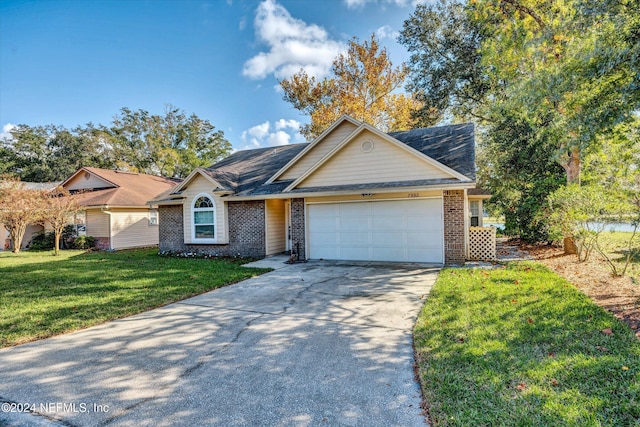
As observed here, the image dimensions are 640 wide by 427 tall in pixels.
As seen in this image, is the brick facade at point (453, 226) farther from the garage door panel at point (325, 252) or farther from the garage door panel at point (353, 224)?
the garage door panel at point (325, 252)

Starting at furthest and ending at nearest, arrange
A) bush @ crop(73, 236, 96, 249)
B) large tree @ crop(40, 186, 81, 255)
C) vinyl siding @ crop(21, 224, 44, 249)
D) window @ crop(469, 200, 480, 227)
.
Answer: vinyl siding @ crop(21, 224, 44, 249) < bush @ crop(73, 236, 96, 249) < window @ crop(469, 200, 480, 227) < large tree @ crop(40, 186, 81, 255)

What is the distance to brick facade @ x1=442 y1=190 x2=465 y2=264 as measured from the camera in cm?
1008

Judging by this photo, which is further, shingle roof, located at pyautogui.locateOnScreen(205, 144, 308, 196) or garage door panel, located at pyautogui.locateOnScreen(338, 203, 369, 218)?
shingle roof, located at pyautogui.locateOnScreen(205, 144, 308, 196)

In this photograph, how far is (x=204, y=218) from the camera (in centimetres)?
1419

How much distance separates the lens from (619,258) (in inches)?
385

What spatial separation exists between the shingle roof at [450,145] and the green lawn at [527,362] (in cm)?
536

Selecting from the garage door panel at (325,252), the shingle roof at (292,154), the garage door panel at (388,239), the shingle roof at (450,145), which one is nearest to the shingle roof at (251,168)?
the shingle roof at (292,154)

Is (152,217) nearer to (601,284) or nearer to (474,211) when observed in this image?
(474,211)

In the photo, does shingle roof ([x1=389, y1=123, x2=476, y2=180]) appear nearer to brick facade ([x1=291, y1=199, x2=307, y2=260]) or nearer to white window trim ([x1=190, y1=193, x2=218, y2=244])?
brick facade ([x1=291, y1=199, x2=307, y2=260])

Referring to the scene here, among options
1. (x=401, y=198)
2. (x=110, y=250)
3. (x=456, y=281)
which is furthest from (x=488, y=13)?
(x=110, y=250)

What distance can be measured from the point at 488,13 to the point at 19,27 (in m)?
18.4

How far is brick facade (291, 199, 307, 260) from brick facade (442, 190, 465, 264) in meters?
5.07

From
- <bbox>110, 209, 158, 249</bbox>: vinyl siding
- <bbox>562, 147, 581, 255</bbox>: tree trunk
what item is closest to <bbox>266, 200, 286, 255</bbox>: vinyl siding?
<bbox>110, 209, 158, 249</bbox>: vinyl siding

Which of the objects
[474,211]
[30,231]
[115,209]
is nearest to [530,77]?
[474,211]
